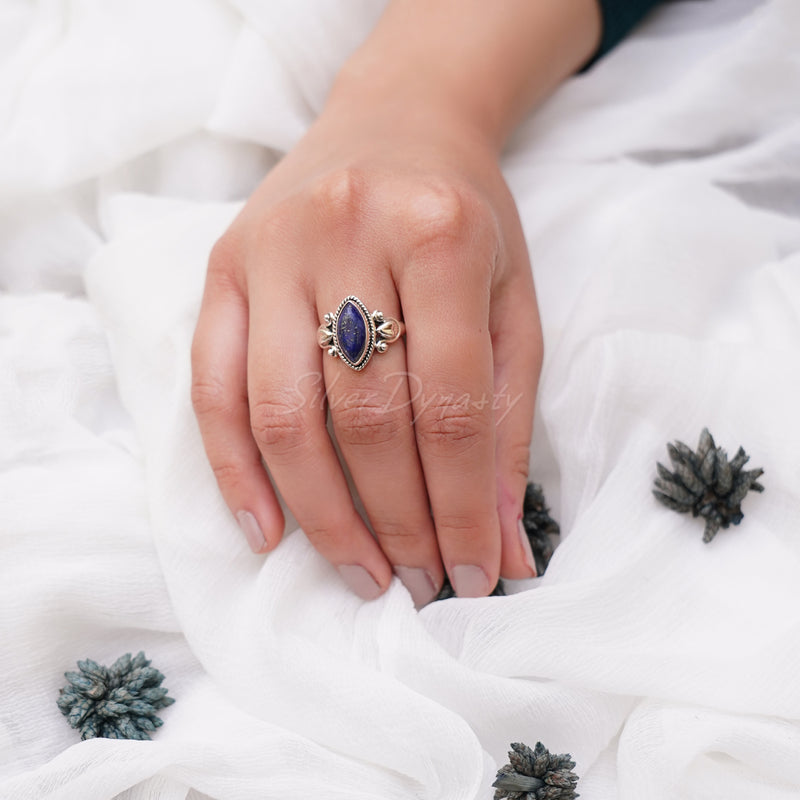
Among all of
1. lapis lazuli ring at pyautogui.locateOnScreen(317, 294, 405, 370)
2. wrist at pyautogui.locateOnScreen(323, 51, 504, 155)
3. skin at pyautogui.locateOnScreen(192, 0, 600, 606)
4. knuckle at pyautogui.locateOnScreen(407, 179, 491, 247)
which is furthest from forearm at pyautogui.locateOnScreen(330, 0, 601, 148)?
lapis lazuli ring at pyautogui.locateOnScreen(317, 294, 405, 370)

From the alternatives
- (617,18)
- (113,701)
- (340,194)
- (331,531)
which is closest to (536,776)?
(331,531)

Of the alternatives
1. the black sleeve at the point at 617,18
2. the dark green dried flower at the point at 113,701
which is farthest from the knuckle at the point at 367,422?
the black sleeve at the point at 617,18

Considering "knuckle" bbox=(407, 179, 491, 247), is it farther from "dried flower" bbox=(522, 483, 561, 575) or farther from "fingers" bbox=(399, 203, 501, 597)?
"dried flower" bbox=(522, 483, 561, 575)

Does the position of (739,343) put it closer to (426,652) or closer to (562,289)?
(562,289)

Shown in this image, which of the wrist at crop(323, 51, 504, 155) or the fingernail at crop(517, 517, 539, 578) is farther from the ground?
the wrist at crop(323, 51, 504, 155)

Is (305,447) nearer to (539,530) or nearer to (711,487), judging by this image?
(539,530)
